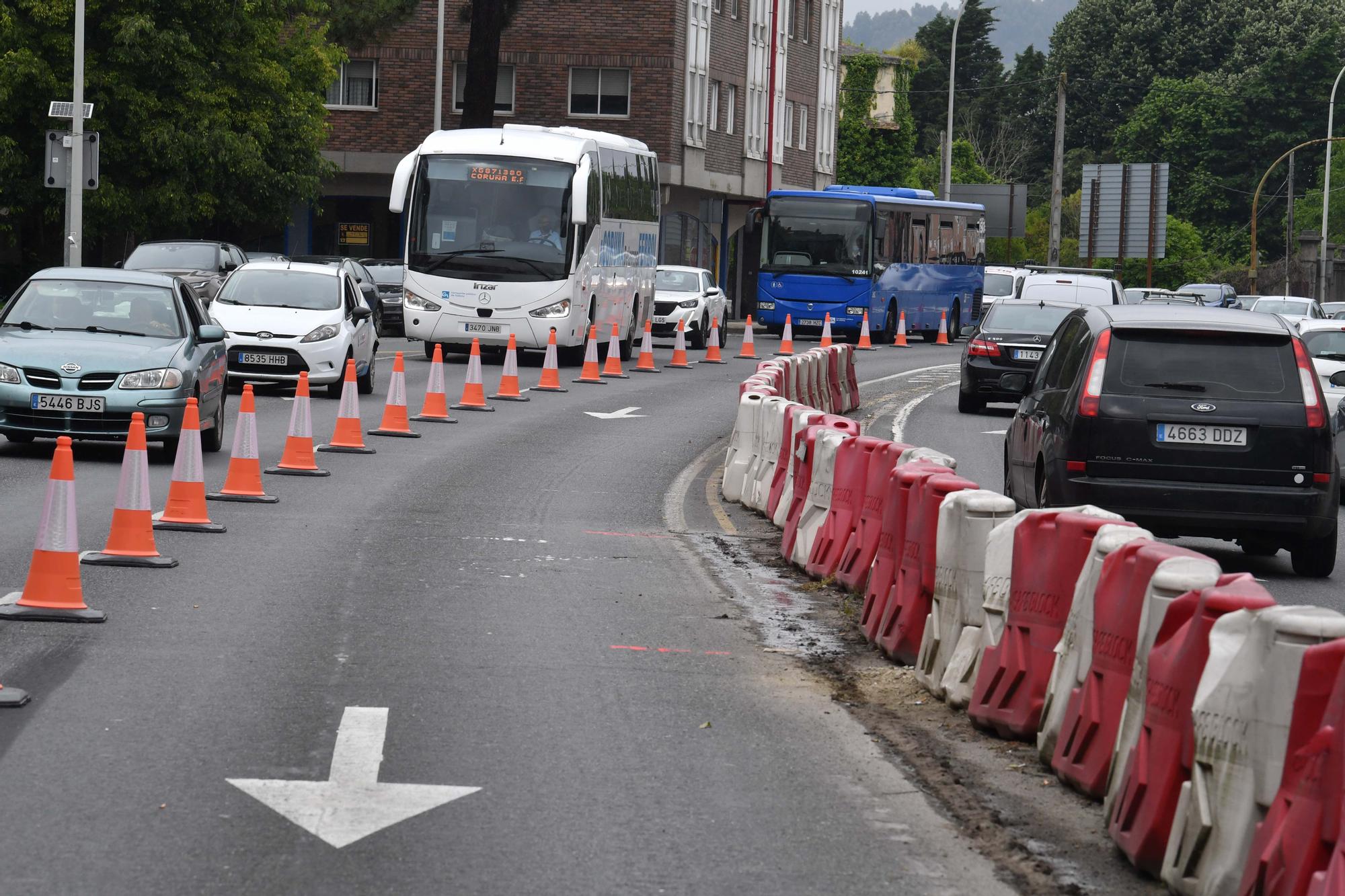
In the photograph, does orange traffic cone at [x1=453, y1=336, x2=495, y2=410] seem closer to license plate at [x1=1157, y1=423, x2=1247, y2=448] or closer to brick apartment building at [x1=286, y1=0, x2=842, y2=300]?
license plate at [x1=1157, y1=423, x2=1247, y2=448]

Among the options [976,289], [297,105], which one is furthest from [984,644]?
[976,289]

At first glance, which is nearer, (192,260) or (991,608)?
(991,608)

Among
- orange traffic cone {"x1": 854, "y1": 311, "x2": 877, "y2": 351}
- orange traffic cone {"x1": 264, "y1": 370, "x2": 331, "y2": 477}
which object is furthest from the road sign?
orange traffic cone {"x1": 264, "y1": 370, "x2": 331, "y2": 477}

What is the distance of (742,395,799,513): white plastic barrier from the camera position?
47.2 ft

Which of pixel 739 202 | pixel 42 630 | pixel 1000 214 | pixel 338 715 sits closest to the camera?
pixel 338 715

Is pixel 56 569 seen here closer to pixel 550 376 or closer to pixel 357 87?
pixel 550 376

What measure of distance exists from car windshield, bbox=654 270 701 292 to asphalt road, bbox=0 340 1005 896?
27.6 m

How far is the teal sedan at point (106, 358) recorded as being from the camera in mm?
15547

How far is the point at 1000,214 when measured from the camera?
72.1 metres

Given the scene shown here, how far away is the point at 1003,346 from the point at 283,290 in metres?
9.06

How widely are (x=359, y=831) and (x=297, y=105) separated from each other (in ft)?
129

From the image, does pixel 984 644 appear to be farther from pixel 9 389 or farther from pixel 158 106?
pixel 158 106

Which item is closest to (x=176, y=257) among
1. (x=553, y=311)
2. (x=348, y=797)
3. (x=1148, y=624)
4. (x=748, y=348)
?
(x=553, y=311)

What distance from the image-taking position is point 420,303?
31.8m
